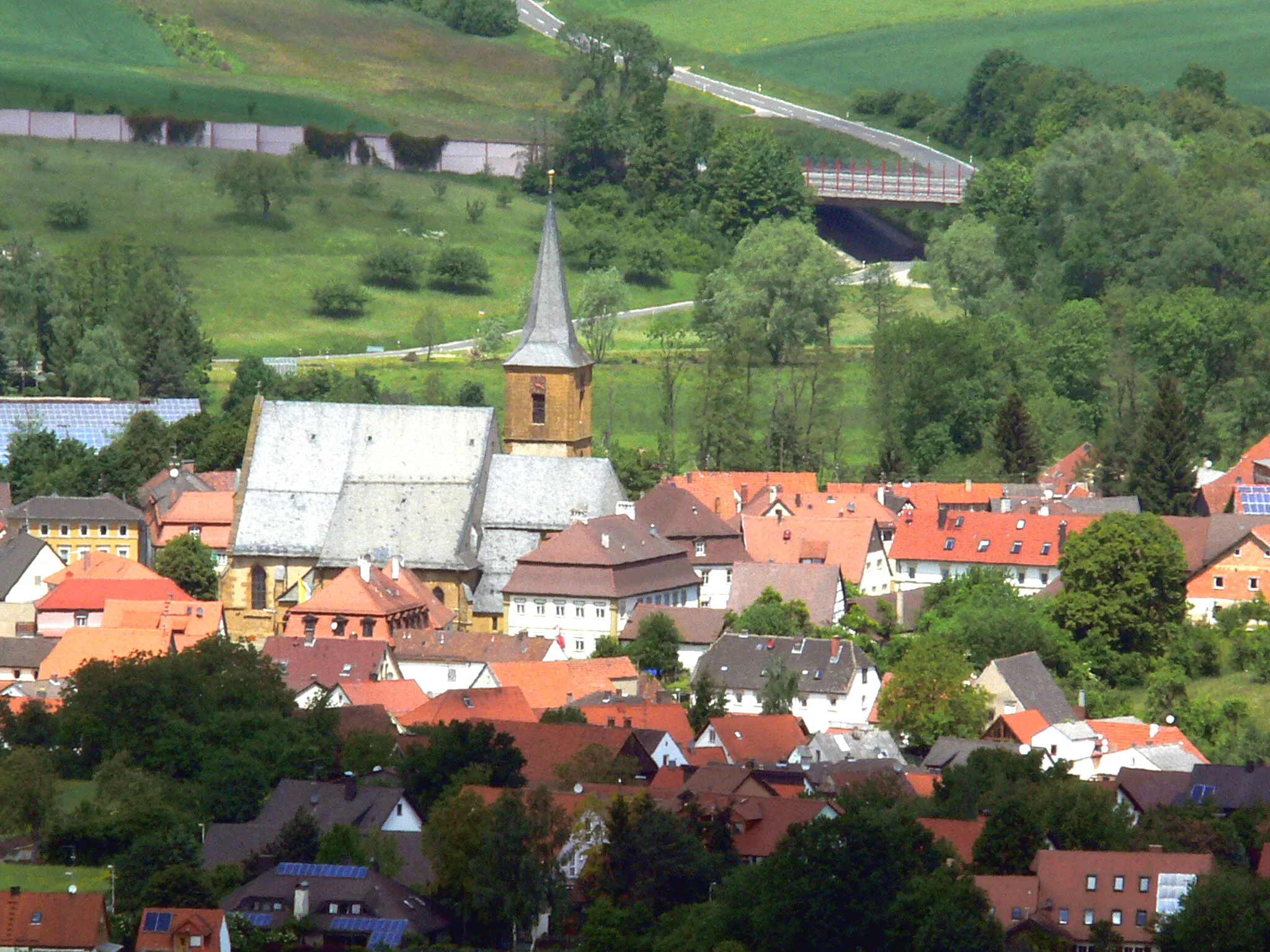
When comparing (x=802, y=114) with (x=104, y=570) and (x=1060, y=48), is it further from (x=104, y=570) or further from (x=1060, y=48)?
(x=104, y=570)

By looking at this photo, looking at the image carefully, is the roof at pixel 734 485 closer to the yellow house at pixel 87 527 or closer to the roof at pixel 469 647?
the roof at pixel 469 647

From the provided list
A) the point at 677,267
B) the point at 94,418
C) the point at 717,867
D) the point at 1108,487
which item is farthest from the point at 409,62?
the point at 717,867

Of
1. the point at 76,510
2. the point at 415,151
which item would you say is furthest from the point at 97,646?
the point at 415,151

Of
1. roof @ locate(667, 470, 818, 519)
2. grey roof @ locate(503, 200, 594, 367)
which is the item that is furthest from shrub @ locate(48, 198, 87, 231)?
grey roof @ locate(503, 200, 594, 367)

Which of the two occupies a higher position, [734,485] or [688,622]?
[688,622]

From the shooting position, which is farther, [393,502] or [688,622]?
[393,502]

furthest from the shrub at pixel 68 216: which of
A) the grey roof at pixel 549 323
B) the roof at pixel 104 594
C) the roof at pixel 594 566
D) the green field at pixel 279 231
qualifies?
the roof at pixel 594 566
